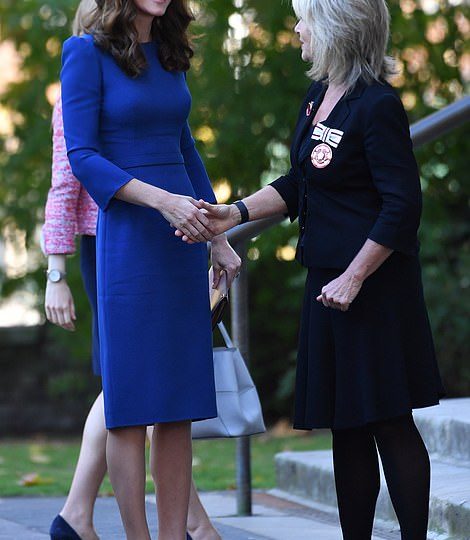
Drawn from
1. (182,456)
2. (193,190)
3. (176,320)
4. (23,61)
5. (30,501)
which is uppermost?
(23,61)

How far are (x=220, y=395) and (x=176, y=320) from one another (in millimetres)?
487

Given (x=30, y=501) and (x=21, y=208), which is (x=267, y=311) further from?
(x=30, y=501)

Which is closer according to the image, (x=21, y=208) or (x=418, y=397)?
(x=418, y=397)

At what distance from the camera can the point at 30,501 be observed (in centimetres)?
509

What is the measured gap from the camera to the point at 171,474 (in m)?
3.34

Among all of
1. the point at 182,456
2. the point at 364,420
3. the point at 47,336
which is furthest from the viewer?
the point at 47,336

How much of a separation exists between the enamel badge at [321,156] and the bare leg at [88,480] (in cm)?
113

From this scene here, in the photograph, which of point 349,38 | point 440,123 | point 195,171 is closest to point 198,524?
point 195,171

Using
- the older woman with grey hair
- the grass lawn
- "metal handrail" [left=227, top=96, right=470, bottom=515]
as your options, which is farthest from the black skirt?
the grass lawn

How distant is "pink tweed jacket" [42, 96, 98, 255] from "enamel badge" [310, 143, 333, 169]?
3.01 feet

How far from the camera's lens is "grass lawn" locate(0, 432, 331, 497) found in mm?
5590

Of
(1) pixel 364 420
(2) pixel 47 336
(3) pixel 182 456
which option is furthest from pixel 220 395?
(2) pixel 47 336

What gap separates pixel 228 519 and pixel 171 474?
1.21m

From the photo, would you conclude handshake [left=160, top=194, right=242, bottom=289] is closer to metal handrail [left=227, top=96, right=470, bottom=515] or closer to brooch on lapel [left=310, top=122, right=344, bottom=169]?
brooch on lapel [left=310, top=122, right=344, bottom=169]
